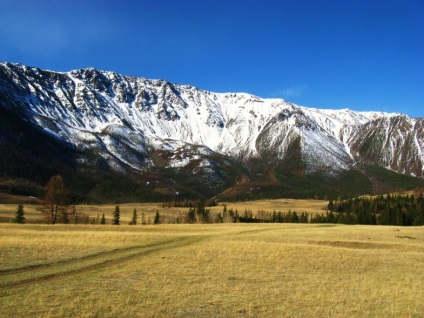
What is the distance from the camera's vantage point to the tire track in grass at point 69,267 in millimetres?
27569

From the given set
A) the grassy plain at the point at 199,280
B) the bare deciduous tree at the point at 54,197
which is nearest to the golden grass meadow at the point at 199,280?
the grassy plain at the point at 199,280

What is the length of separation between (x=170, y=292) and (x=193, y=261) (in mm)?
13624

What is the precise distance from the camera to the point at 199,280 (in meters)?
29.8

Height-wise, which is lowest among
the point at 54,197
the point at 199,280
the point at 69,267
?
the point at 199,280

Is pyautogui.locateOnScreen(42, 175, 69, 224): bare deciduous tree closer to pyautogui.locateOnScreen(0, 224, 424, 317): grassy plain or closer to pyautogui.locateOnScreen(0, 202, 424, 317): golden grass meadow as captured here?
pyautogui.locateOnScreen(0, 224, 424, 317): grassy plain

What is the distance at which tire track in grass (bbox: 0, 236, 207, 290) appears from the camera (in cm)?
2757

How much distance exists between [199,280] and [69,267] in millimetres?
11432

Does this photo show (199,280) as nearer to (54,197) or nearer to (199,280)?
(199,280)

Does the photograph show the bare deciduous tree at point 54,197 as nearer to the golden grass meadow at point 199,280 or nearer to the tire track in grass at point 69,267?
the golden grass meadow at point 199,280

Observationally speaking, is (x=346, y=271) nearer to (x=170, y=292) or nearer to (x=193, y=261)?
(x=193, y=261)

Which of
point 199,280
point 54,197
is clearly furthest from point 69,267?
point 54,197

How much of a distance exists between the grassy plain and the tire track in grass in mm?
74

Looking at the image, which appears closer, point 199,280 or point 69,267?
point 199,280

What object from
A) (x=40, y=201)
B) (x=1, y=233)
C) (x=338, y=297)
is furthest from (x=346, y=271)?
(x=40, y=201)
